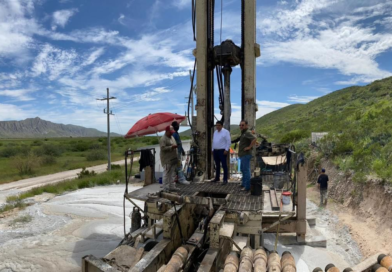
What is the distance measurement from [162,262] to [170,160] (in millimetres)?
3055

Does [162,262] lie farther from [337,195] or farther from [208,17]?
[337,195]

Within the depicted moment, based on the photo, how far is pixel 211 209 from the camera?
4844 mm

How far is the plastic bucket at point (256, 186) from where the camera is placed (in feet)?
19.4

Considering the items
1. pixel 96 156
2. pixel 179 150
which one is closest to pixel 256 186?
pixel 179 150

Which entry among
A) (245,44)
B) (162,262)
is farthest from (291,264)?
(245,44)

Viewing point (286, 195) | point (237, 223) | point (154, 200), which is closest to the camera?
point (237, 223)

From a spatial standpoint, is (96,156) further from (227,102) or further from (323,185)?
(227,102)

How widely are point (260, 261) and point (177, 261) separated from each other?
0.89 m

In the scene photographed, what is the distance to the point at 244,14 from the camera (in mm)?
7848

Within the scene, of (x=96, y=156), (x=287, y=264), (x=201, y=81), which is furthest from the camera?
(x=96, y=156)

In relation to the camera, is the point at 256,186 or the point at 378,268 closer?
the point at 378,268

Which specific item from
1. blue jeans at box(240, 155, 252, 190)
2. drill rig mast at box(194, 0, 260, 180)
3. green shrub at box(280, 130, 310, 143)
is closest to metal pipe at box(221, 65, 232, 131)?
drill rig mast at box(194, 0, 260, 180)

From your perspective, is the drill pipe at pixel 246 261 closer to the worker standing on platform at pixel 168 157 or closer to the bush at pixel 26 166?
the worker standing on platform at pixel 168 157

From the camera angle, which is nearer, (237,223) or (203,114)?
(237,223)
